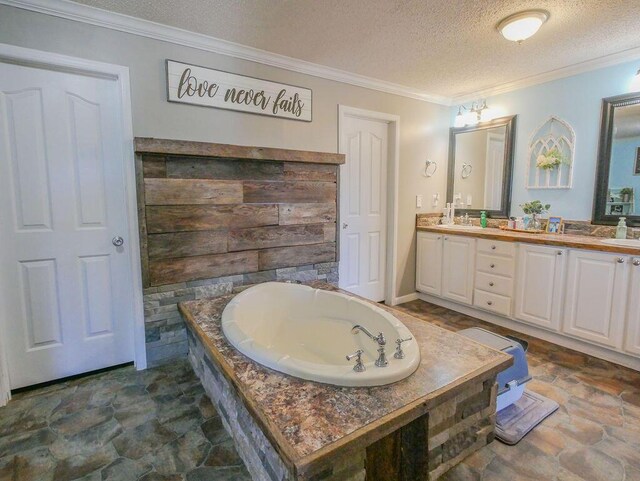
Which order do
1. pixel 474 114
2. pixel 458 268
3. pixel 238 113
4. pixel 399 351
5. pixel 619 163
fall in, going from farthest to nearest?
pixel 474 114
pixel 458 268
pixel 619 163
pixel 238 113
pixel 399 351

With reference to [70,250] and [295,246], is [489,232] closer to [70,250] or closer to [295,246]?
[295,246]

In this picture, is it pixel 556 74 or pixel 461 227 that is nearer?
pixel 556 74

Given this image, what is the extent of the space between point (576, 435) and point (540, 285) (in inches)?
53.1

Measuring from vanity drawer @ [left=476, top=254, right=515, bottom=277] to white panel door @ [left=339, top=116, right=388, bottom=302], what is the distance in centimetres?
97

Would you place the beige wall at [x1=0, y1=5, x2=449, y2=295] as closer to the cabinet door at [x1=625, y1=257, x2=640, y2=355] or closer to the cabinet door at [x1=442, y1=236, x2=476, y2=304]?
the cabinet door at [x1=442, y1=236, x2=476, y2=304]

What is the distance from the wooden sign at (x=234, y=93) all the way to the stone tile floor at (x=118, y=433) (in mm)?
1954

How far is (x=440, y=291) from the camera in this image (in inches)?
142

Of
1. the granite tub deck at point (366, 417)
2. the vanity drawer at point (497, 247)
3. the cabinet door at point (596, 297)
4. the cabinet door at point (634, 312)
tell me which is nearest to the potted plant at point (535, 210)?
the vanity drawer at point (497, 247)

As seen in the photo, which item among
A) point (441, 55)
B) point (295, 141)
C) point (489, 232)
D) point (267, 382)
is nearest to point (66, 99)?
point (295, 141)

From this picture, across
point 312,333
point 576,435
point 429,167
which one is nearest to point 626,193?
point 429,167

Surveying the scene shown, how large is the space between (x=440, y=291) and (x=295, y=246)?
5.96 feet

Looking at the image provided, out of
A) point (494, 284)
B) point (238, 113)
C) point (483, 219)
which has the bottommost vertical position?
point (494, 284)

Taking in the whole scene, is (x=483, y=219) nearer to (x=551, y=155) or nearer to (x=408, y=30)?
(x=551, y=155)

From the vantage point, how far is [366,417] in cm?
113
